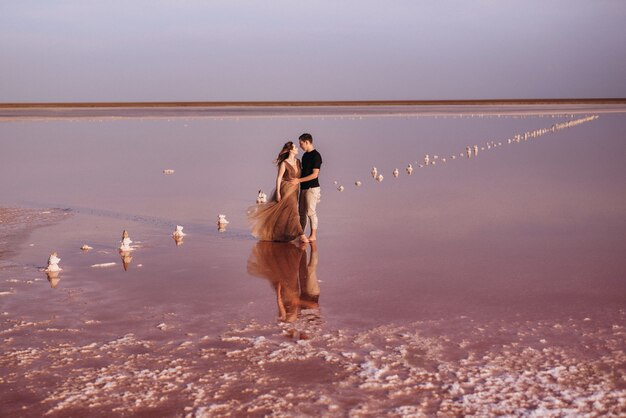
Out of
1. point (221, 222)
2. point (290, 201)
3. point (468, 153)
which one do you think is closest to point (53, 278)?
point (290, 201)

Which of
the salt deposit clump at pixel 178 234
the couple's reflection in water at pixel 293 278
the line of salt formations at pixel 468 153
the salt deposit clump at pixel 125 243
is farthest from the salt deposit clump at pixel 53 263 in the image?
the line of salt formations at pixel 468 153

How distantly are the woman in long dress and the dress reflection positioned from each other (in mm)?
167

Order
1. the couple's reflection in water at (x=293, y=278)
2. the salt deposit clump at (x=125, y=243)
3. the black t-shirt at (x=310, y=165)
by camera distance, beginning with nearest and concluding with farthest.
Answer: the couple's reflection in water at (x=293, y=278), the salt deposit clump at (x=125, y=243), the black t-shirt at (x=310, y=165)

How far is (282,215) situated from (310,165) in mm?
874

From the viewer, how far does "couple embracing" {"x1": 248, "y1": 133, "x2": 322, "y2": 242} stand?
12.3 meters

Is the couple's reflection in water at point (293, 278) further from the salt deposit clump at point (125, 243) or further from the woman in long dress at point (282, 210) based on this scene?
the salt deposit clump at point (125, 243)

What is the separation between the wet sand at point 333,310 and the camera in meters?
6.01

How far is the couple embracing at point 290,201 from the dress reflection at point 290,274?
198 mm

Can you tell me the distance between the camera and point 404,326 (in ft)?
25.4

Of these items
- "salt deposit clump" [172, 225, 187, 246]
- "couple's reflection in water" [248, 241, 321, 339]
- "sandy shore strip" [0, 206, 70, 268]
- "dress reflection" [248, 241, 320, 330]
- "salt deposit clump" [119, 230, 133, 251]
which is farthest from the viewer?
"salt deposit clump" [172, 225, 187, 246]

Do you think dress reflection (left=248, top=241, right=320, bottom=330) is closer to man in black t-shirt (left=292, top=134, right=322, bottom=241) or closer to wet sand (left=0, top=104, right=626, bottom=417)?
wet sand (left=0, top=104, right=626, bottom=417)

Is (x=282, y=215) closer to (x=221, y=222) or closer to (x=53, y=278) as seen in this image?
(x=221, y=222)

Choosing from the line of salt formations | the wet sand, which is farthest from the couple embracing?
the line of salt formations

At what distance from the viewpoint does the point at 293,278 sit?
987 centimetres
